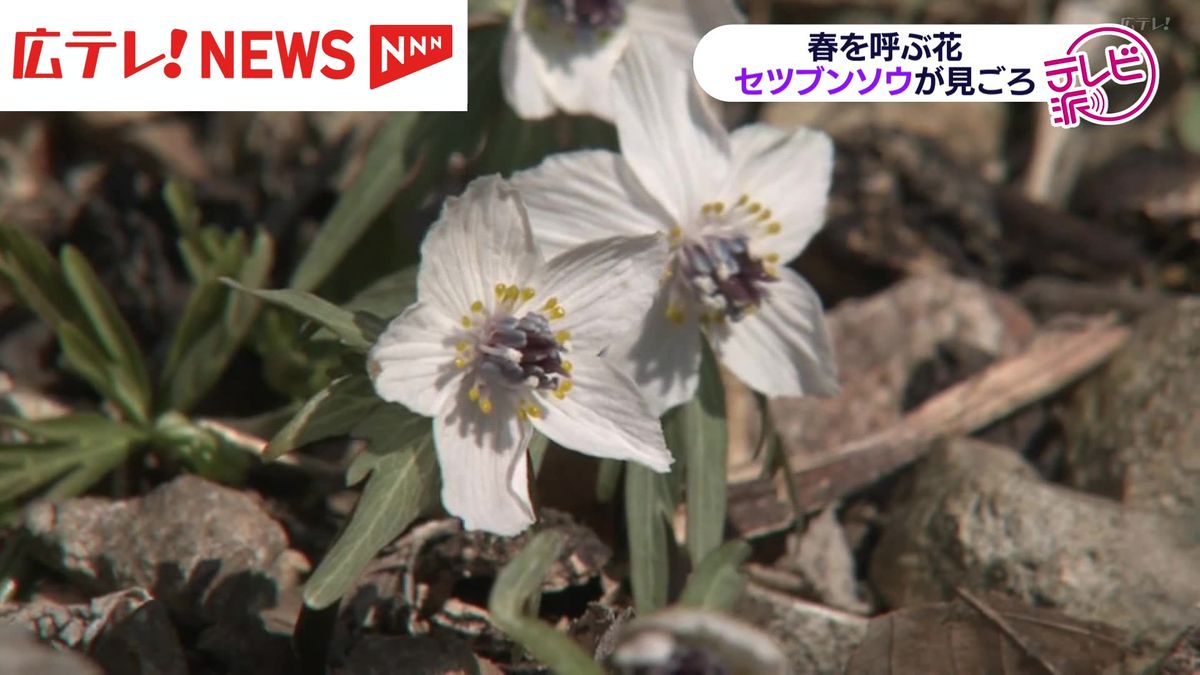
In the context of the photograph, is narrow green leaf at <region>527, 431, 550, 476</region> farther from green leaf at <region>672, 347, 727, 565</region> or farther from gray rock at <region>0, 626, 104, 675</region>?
gray rock at <region>0, 626, 104, 675</region>

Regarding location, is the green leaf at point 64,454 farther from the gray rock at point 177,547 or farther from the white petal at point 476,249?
the white petal at point 476,249

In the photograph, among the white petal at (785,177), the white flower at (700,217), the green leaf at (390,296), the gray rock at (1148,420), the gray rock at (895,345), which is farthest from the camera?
the gray rock at (895,345)

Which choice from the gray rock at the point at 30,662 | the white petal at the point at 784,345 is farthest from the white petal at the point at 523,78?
the gray rock at the point at 30,662

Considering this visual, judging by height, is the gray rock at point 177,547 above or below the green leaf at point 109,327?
below

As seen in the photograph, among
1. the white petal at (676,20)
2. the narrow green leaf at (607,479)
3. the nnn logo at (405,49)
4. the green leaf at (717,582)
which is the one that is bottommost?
the green leaf at (717,582)

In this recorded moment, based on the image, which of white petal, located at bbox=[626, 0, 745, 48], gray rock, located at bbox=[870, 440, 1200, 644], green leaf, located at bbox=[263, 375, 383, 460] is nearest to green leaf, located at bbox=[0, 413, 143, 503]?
green leaf, located at bbox=[263, 375, 383, 460]

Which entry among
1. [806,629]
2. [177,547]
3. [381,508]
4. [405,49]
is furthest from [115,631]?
[405,49]

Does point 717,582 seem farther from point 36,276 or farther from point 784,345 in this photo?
point 36,276
